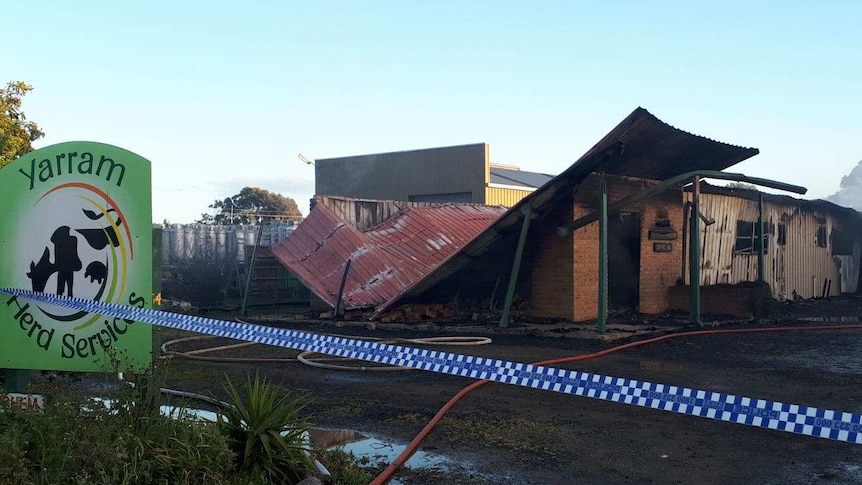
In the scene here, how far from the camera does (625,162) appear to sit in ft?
46.9

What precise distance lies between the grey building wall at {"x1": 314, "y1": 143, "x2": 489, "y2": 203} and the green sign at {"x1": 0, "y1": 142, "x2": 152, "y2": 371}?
29.5 metres

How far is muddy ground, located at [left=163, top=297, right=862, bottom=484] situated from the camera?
17.4ft

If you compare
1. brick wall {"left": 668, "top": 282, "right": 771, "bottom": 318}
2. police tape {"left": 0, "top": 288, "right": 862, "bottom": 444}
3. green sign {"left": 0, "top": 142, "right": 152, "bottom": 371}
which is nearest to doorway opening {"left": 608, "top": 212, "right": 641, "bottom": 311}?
brick wall {"left": 668, "top": 282, "right": 771, "bottom": 318}

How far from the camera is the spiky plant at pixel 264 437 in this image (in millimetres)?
4430

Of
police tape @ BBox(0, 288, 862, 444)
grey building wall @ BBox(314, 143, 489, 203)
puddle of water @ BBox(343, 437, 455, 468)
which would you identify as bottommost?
puddle of water @ BBox(343, 437, 455, 468)

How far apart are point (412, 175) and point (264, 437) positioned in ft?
112

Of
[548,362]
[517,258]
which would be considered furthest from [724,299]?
[548,362]

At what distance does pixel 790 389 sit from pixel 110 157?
7.22 m

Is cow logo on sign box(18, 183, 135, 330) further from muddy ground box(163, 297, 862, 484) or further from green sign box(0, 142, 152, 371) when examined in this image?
muddy ground box(163, 297, 862, 484)

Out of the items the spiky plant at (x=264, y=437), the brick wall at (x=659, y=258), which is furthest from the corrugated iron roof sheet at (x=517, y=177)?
the spiky plant at (x=264, y=437)

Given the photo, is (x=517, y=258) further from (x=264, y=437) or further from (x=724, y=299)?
(x=264, y=437)

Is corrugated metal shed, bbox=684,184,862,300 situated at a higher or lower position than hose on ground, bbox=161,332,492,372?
higher

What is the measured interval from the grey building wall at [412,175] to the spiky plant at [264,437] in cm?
3085

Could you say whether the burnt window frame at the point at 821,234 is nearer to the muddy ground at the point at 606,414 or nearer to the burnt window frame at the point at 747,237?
the burnt window frame at the point at 747,237
